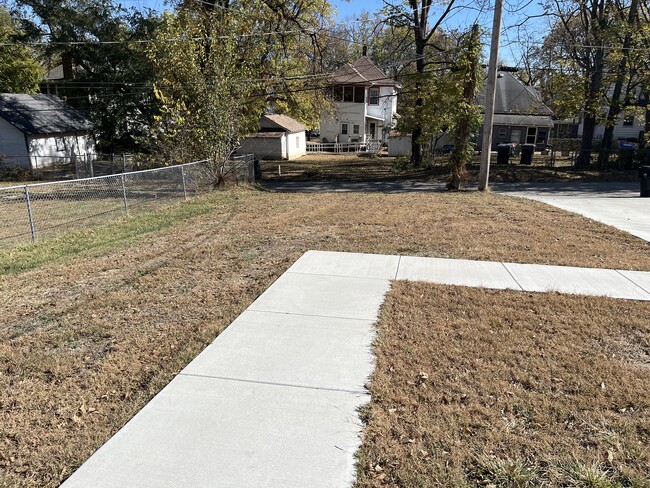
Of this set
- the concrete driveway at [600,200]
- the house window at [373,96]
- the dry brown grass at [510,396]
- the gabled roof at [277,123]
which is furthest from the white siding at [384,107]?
the dry brown grass at [510,396]

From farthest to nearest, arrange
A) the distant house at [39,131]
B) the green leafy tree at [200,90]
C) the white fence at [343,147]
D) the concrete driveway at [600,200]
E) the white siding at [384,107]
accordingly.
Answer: the white siding at [384,107]
the white fence at [343,147]
the distant house at [39,131]
the green leafy tree at [200,90]
the concrete driveway at [600,200]

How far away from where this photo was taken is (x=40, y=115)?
2806 centimetres

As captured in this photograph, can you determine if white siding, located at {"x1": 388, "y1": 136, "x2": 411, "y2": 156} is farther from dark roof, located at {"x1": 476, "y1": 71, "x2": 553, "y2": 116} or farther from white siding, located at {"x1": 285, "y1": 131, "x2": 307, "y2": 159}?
white siding, located at {"x1": 285, "y1": 131, "x2": 307, "y2": 159}

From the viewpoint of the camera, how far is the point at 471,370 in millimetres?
3668

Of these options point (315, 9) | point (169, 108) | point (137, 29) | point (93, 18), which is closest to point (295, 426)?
point (169, 108)

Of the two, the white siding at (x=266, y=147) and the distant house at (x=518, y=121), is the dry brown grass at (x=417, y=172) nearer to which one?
the white siding at (x=266, y=147)

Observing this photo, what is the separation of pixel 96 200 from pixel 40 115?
718 inches

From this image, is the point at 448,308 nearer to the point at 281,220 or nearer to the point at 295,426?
the point at 295,426

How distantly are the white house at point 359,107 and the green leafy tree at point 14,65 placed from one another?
2182 cm

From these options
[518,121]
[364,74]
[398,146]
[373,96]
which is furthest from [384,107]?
[518,121]

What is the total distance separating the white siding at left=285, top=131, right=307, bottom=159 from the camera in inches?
1345

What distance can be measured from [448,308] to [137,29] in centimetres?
3241

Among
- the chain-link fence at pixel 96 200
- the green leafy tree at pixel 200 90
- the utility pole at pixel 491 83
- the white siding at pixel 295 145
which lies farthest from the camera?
the white siding at pixel 295 145

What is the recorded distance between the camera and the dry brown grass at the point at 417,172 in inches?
849
